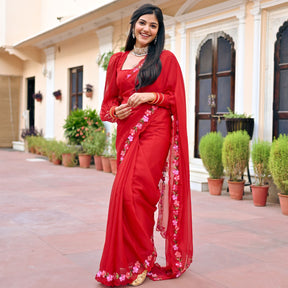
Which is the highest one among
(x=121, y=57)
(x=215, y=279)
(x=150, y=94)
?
(x=121, y=57)

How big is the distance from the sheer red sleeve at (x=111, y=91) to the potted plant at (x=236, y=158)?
118 inches

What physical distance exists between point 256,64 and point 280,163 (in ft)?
6.71

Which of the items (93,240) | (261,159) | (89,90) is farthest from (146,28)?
(89,90)

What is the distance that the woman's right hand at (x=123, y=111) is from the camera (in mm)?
2730

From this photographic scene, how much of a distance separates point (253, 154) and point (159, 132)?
2.89 metres

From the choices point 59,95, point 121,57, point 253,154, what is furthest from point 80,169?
point 121,57

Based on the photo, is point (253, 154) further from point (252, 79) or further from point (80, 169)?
point (80, 169)

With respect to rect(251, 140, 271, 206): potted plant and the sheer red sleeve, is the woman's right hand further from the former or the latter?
rect(251, 140, 271, 206): potted plant

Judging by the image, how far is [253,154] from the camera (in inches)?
213

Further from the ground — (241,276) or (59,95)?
(59,95)

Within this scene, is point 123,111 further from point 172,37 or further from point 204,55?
point 172,37

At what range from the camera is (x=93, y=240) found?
12.0 feet

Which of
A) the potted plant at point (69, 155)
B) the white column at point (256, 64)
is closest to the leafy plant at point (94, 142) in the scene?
the potted plant at point (69, 155)

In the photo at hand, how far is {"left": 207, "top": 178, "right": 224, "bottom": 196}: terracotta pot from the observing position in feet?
20.0
